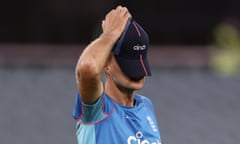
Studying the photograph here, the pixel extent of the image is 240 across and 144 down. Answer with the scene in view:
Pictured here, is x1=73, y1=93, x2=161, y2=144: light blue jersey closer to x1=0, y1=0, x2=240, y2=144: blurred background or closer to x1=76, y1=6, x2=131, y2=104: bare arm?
x1=76, y1=6, x2=131, y2=104: bare arm

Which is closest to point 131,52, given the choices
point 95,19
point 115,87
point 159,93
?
point 115,87

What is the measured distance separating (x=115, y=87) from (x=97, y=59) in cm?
30

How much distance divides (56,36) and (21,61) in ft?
8.13

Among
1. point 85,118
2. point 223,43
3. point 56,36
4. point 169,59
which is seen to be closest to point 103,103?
point 85,118

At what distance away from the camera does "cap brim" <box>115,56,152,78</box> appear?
3.19m

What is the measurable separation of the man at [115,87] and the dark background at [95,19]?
5.35m

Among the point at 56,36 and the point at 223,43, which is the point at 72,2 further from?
the point at 223,43

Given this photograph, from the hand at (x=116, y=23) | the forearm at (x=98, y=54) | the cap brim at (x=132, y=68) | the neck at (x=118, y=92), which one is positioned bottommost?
the neck at (x=118, y=92)

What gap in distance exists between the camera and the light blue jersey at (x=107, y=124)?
3133 millimetres

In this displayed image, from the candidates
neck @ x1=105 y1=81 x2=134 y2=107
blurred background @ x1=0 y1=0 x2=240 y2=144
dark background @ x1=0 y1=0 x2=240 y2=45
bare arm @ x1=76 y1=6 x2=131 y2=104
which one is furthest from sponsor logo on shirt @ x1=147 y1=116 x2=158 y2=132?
dark background @ x1=0 y1=0 x2=240 y2=45

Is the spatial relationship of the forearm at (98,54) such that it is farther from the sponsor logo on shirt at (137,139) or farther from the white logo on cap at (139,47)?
the sponsor logo on shirt at (137,139)

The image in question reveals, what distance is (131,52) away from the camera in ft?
10.6

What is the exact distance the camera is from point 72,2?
8.86 metres

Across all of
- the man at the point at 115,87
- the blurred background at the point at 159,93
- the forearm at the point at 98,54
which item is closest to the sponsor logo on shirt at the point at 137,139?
the man at the point at 115,87
